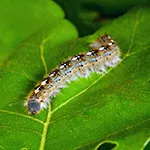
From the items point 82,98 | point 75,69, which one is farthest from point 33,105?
point 75,69

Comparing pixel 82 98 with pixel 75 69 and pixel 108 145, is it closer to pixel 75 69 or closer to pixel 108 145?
pixel 108 145

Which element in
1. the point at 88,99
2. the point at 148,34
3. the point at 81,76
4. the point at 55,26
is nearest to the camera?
the point at 88,99

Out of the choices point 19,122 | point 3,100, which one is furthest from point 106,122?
point 3,100

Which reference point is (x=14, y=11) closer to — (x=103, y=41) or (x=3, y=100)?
(x=103, y=41)

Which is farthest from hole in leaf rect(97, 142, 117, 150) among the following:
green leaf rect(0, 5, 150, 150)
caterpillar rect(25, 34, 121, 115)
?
caterpillar rect(25, 34, 121, 115)

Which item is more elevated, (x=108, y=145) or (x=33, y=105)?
(x=33, y=105)

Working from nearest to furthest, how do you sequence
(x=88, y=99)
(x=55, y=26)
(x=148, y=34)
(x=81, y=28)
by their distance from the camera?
(x=88, y=99), (x=148, y=34), (x=55, y=26), (x=81, y=28)

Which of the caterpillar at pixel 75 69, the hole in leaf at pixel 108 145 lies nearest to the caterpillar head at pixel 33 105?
the caterpillar at pixel 75 69
